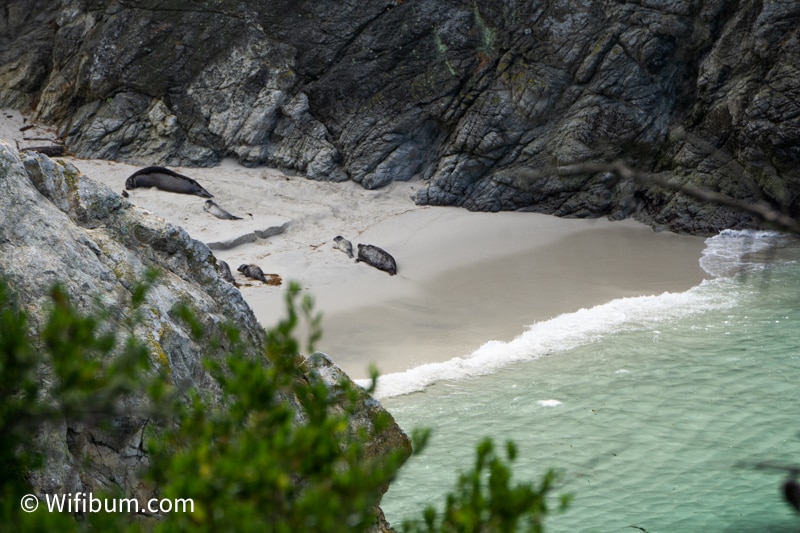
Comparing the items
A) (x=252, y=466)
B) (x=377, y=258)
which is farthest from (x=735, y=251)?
(x=252, y=466)

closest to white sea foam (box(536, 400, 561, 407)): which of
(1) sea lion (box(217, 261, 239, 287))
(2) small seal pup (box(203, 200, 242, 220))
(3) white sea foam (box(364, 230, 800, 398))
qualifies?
Answer: (3) white sea foam (box(364, 230, 800, 398))

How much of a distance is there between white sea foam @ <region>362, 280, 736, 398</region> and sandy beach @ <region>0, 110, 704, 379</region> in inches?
12.4

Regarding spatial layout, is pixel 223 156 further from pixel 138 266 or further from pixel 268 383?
pixel 268 383

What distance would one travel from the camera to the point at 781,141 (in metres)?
14.7

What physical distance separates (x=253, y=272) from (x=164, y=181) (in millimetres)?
4737

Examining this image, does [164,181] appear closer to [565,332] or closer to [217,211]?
[217,211]

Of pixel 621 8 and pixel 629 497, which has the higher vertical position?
pixel 621 8

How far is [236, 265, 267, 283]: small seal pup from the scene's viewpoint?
40.0 ft

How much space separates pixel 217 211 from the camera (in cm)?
1488

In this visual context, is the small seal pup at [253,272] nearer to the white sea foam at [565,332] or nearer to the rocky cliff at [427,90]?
the white sea foam at [565,332]

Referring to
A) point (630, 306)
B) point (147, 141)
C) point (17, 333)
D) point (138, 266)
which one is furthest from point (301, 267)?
point (17, 333)

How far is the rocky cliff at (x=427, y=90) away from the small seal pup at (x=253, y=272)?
225 inches

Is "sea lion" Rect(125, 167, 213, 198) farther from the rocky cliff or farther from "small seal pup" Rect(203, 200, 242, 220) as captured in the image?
the rocky cliff

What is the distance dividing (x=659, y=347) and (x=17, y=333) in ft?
28.1
